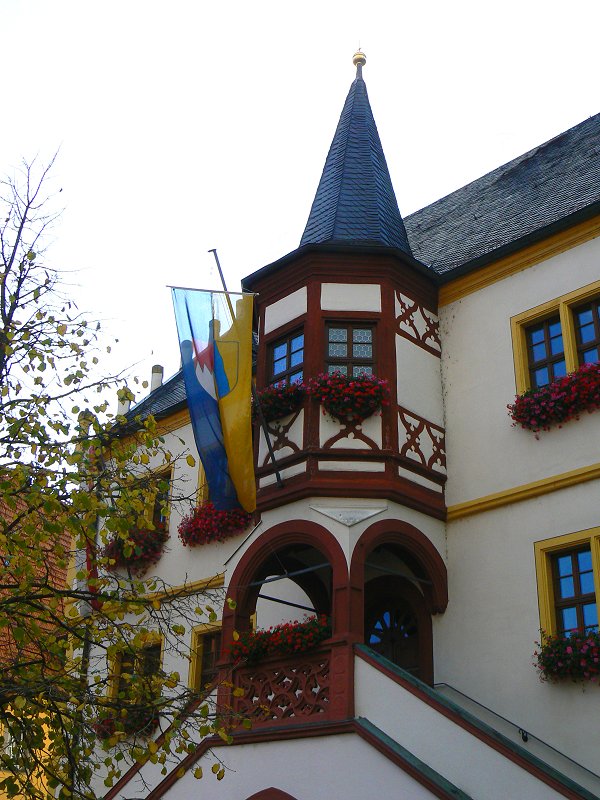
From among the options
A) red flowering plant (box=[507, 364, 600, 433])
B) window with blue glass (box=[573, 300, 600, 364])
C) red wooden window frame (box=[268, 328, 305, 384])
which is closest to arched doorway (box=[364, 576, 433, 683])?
red flowering plant (box=[507, 364, 600, 433])

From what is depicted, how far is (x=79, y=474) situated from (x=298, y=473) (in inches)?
186

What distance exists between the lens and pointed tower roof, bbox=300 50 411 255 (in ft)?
52.0

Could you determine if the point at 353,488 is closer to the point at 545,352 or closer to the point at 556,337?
the point at 545,352

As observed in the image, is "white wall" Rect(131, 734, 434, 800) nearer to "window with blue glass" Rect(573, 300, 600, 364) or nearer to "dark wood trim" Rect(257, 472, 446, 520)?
"dark wood trim" Rect(257, 472, 446, 520)

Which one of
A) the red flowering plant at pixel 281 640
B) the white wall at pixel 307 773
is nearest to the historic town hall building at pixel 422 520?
the white wall at pixel 307 773

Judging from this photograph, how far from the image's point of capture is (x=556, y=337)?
46.0 ft

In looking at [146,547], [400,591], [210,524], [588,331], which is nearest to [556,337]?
[588,331]

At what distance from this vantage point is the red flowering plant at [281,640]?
1229 cm

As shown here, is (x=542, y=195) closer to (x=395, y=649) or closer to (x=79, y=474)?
(x=395, y=649)

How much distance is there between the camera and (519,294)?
1462 centimetres

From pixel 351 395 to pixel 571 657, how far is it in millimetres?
4346

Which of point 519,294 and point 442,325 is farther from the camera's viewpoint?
point 442,325

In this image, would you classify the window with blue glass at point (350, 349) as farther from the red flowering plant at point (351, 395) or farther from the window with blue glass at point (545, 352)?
the window with blue glass at point (545, 352)

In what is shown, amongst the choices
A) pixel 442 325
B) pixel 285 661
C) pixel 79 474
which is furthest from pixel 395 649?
pixel 79 474
